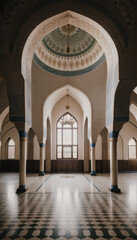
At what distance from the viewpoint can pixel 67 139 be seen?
2081cm

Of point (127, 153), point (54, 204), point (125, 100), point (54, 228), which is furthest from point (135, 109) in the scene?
point (54, 228)

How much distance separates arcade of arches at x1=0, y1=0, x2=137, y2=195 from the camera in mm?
8273

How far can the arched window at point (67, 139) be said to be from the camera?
2069 cm

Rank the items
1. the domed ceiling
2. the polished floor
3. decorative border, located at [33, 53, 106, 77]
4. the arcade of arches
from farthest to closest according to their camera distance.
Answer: decorative border, located at [33, 53, 106, 77]
the domed ceiling
the arcade of arches
the polished floor

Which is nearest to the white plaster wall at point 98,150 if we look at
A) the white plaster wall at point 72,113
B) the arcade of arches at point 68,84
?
the arcade of arches at point 68,84

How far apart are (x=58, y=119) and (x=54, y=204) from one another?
529 inches

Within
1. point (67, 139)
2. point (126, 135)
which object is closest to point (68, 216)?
point (67, 139)

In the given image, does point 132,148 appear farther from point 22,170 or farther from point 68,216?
point 68,216

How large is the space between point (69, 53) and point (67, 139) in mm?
7811

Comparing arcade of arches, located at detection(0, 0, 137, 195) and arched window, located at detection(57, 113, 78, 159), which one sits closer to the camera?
arcade of arches, located at detection(0, 0, 137, 195)

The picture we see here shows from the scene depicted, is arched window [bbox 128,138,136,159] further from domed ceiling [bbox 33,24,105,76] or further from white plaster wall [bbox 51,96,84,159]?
domed ceiling [bbox 33,24,105,76]

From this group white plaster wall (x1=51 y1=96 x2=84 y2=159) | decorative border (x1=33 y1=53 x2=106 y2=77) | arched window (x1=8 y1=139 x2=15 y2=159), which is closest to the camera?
decorative border (x1=33 y1=53 x2=106 y2=77)

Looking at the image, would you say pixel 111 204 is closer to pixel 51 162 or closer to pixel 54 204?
pixel 54 204

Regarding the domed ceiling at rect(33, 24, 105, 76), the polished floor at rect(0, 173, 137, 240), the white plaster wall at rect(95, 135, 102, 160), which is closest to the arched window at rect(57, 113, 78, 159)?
the white plaster wall at rect(95, 135, 102, 160)
